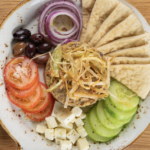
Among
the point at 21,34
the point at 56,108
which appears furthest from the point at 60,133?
the point at 21,34

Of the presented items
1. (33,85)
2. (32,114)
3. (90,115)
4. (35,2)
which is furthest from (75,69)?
(35,2)

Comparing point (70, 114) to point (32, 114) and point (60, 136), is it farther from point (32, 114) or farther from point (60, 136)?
point (32, 114)

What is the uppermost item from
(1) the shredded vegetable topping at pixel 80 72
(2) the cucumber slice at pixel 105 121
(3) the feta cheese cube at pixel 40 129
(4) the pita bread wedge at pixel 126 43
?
(4) the pita bread wedge at pixel 126 43

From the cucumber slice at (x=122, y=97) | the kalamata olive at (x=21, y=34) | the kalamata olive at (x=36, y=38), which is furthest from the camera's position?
the kalamata olive at (x=36, y=38)

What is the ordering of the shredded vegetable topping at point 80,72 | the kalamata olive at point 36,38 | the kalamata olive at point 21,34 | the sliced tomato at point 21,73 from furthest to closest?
the kalamata olive at point 36,38, the kalamata olive at point 21,34, the sliced tomato at point 21,73, the shredded vegetable topping at point 80,72

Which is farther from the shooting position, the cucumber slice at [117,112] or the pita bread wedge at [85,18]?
the pita bread wedge at [85,18]

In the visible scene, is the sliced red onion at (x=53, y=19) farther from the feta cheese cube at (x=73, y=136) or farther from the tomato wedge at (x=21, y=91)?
the feta cheese cube at (x=73, y=136)

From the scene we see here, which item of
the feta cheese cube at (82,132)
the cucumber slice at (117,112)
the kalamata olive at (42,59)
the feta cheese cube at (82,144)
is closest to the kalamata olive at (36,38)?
the kalamata olive at (42,59)
